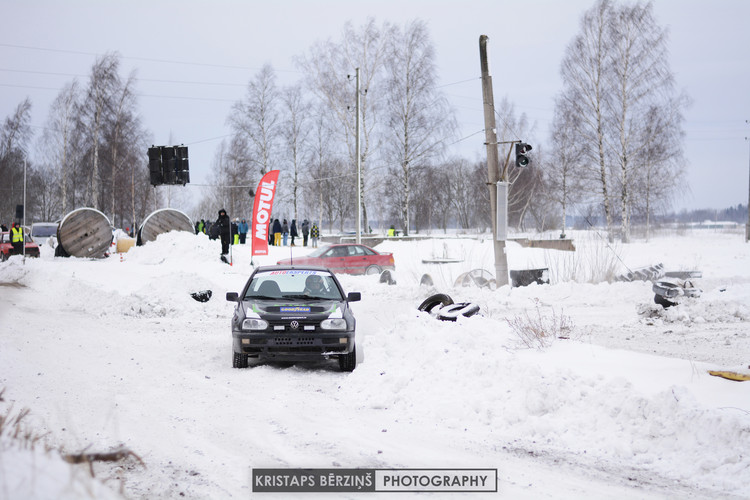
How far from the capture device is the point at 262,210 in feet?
73.1

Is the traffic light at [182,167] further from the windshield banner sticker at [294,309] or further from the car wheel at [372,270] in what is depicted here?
the windshield banner sticker at [294,309]

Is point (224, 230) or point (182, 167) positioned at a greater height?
point (182, 167)

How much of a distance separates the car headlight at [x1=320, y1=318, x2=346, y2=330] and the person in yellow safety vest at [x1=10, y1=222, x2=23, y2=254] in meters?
21.9

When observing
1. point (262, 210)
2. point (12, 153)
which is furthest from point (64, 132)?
point (262, 210)

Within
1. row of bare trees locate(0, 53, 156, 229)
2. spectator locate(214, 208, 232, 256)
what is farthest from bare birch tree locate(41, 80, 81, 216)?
spectator locate(214, 208, 232, 256)

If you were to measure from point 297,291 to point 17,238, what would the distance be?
2084 centimetres

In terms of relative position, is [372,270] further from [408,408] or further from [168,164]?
[408,408]

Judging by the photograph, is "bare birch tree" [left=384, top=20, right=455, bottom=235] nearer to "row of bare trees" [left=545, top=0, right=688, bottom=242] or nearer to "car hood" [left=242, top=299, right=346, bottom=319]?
"row of bare trees" [left=545, top=0, right=688, bottom=242]

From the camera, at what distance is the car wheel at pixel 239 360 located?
838 cm

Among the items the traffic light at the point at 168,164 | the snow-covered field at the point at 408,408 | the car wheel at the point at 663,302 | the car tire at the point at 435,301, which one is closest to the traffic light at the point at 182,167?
the traffic light at the point at 168,164

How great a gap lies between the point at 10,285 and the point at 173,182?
375 inches

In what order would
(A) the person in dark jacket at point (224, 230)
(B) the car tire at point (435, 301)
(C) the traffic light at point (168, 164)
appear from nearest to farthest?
(B) the car tire at point (435, 301), (A) the person in dark jacket at point (224, 230), (C) the traffic light at point (168, 164)

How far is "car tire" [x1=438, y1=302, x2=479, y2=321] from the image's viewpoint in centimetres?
992

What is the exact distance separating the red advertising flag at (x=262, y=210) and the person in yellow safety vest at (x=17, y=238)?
10.3 metres
